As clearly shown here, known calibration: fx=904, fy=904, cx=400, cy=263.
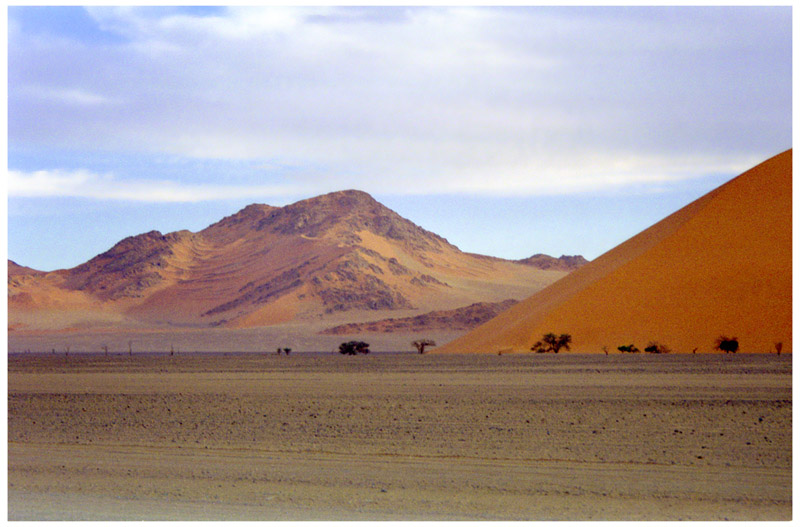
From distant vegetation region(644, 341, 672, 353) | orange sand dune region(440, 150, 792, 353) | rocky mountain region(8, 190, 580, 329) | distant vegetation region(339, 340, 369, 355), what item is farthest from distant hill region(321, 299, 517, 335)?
distant vegetation region(644, 341, 672, 353)

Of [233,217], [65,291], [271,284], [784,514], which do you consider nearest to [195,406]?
[784,514]

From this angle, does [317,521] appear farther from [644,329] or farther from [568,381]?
[644,329]

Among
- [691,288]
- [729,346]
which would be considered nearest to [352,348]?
[691,288]

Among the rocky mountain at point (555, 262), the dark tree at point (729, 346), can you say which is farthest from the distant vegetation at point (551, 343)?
the rocky mountain at point (555, 262)

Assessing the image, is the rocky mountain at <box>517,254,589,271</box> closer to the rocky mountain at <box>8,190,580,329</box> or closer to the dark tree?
the rocky mountain at <box>8,190,580,329</box>

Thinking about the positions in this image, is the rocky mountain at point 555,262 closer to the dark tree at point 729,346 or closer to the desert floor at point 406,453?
the dark tree at point 729,346

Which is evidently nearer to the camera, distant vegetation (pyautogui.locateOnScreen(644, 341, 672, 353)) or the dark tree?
the dark tree
